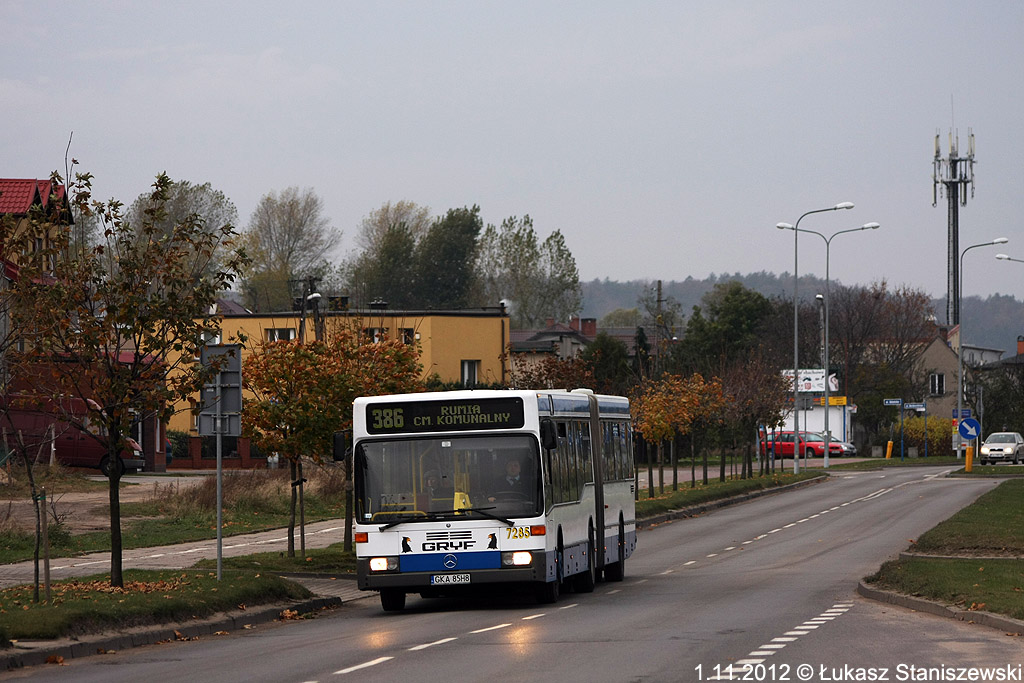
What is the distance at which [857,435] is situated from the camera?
97.2 m

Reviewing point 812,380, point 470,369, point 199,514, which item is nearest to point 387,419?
point 199,514

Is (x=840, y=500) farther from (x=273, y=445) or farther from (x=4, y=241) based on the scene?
(x=4, y=241)

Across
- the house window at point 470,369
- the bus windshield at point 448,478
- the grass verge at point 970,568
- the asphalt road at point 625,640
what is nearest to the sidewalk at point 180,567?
the asphalt road at point 625,640

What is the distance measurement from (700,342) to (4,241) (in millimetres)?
89226

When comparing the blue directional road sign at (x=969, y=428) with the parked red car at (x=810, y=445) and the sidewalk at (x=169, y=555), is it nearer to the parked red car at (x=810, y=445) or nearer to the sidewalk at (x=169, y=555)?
the parked red car at (x=810, y=445)

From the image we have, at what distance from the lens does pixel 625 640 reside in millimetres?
14023

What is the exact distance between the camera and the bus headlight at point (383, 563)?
1803 cm

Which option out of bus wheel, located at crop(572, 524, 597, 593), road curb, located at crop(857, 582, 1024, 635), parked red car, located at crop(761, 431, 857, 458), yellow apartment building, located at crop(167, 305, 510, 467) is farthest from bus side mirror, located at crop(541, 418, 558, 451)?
parked red car, located at crop(761, 431, 857, 458)

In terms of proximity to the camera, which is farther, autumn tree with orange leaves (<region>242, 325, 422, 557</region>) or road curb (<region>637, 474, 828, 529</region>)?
road curb (<region>637, 474, 828, 529</region>)

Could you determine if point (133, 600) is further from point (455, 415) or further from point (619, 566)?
point (619, 566)

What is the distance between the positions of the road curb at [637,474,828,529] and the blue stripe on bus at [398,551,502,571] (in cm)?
1897

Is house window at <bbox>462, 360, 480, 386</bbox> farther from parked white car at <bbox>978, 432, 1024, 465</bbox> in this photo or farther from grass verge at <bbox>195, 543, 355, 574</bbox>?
grass verge at <bbox>195, 543, 355, 574</bbox>

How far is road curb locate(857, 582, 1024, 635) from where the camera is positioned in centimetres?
1461

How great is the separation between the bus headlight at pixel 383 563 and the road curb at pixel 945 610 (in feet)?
20.9
